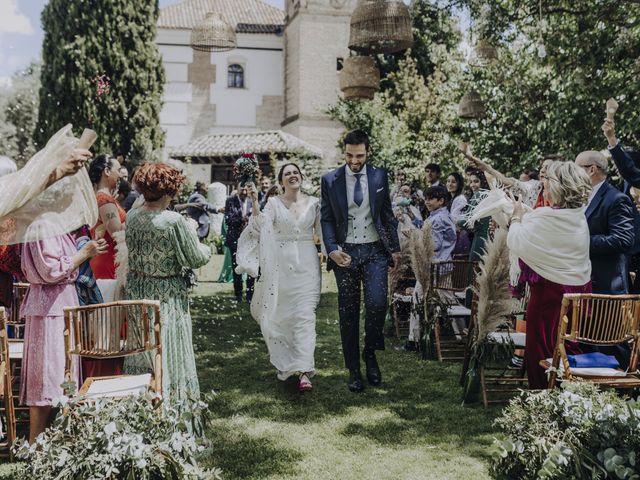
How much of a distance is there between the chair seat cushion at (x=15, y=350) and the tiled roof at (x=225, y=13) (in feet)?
88.9

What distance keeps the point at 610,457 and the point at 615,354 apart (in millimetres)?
1997

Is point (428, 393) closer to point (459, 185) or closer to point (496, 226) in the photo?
point (496, 226)

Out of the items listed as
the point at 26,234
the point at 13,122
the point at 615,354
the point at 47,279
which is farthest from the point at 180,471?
the point at 13,122

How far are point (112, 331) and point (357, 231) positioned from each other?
2.41 meters

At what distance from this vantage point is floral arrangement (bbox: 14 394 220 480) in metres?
2.59

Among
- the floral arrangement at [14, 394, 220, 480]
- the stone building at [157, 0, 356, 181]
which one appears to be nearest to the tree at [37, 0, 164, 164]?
the stone building at [157, 0, 356, 181]

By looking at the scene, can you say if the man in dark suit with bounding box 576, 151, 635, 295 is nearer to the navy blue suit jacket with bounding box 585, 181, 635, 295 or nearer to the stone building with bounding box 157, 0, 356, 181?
the navy blue suit jacket with bounding box 585, 181, 635, 295

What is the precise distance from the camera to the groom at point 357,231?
210 inches

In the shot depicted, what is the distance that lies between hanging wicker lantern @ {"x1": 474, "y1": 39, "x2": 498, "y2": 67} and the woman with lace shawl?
19.3 ft

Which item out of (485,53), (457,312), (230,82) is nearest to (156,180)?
(457,312)

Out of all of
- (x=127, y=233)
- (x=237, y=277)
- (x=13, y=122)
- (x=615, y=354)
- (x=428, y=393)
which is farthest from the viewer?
(x=13, y=122)

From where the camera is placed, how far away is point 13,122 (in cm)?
2627

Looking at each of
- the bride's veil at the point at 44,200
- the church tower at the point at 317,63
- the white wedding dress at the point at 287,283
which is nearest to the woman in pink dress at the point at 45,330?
the bride's veil at the point at 44,200

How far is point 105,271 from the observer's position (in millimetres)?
5152
